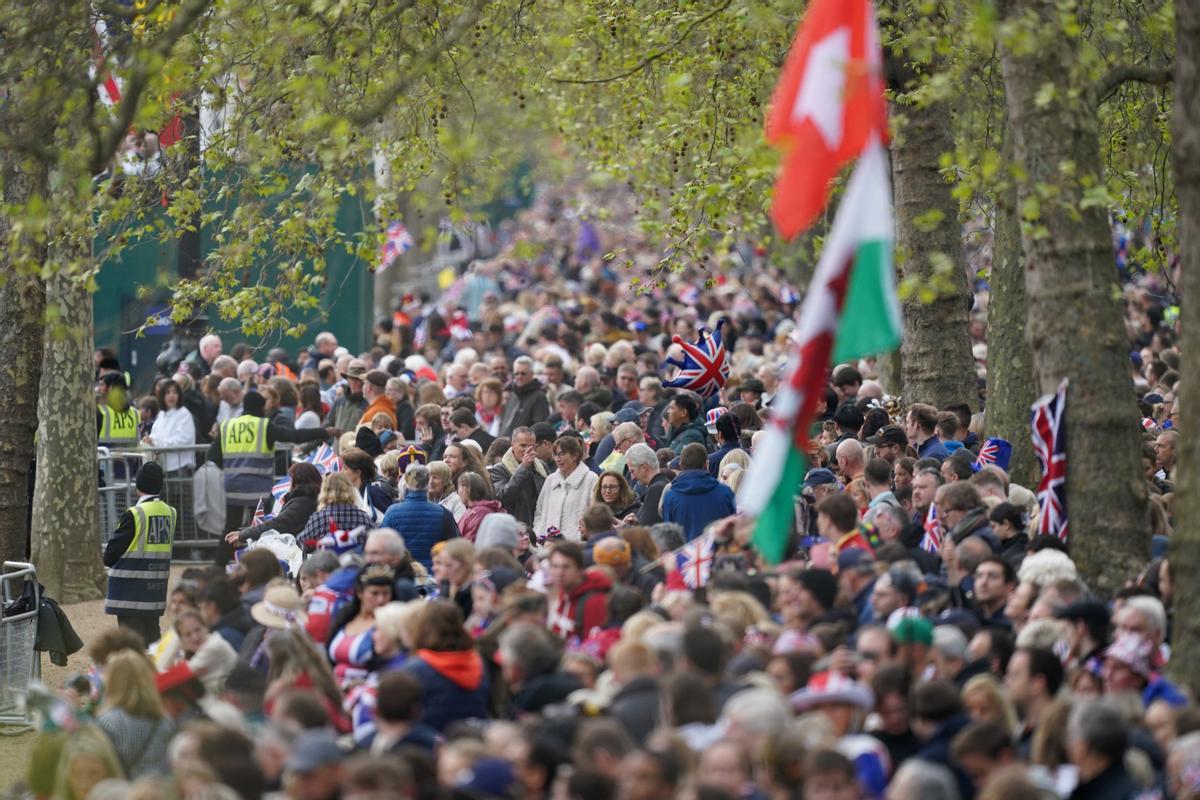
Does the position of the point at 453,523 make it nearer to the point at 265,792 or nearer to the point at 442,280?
the point at 265,792

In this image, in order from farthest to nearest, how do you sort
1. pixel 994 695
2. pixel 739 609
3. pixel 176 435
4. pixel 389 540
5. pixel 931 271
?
pixel 176 435
pixel 931 271
pixel 389 540
pixel 739 609
pixel 994 695

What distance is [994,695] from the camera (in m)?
7.43

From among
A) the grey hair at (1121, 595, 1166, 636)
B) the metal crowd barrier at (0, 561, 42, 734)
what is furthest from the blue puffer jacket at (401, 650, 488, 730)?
the metal crowd barrier at (0, 561, 42, 734)

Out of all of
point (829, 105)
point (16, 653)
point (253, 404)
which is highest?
point (829, 105)

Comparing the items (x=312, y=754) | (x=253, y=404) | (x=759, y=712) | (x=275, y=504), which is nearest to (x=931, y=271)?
(x=275, y=504)

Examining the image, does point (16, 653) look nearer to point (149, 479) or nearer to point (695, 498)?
point (149, 479)

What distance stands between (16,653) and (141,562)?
1227mm

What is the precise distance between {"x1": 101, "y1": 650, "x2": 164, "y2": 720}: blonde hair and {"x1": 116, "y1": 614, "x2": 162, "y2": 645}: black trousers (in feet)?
18.4

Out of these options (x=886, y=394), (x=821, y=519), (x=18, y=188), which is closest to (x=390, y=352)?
(x=886, y=394)

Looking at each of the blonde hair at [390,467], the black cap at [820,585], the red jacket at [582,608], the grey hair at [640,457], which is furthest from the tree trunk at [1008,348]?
the black cap at [820,585]

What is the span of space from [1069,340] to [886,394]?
10.0 meters

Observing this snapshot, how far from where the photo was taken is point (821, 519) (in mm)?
10508

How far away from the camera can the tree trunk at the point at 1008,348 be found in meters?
14.7

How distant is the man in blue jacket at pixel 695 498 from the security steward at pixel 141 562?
12.1 ft
